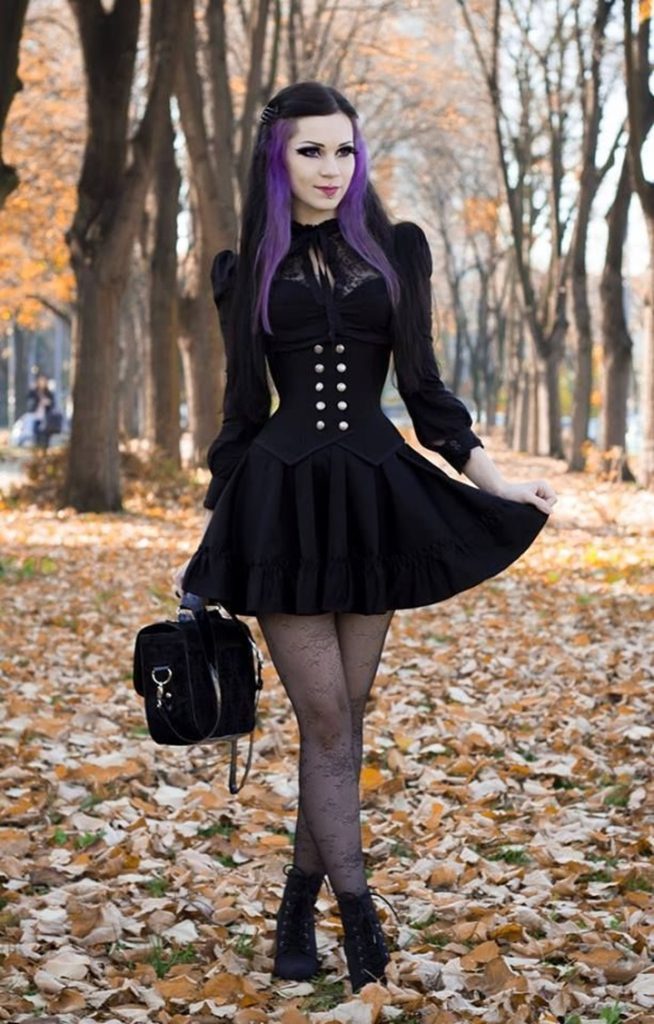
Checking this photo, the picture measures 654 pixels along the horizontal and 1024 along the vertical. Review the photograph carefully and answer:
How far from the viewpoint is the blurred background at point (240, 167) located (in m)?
15.6

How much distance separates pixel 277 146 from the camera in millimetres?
3795

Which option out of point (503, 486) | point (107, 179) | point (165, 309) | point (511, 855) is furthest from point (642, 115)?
point (503, 486)

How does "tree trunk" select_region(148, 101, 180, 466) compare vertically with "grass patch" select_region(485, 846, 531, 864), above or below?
above

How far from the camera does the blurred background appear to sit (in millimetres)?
15609

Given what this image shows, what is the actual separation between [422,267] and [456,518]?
2.12 feet

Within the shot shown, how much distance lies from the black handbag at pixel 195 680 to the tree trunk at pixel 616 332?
54.5 feet

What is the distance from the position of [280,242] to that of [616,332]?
16.8 metres

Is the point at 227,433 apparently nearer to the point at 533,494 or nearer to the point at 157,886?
the point at 533,494

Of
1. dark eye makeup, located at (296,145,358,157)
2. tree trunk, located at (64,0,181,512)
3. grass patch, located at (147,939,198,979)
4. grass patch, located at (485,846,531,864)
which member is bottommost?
grass patch, located at (147,939,198,979)

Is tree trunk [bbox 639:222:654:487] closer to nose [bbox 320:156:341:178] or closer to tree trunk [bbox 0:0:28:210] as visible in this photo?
tree trunk [bbox 0:0:28:210]

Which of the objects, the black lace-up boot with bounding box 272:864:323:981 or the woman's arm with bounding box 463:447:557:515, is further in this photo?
the black lace-up boot with bounding box 272:864:323:981

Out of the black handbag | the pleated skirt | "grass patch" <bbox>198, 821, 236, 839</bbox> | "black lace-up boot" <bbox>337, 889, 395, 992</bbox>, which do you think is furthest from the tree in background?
"black lace-up boot" <bbox>337, 889, 395, 992</bbox>

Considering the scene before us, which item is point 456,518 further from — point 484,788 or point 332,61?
point 332,61

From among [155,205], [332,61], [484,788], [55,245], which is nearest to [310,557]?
[484,788]
